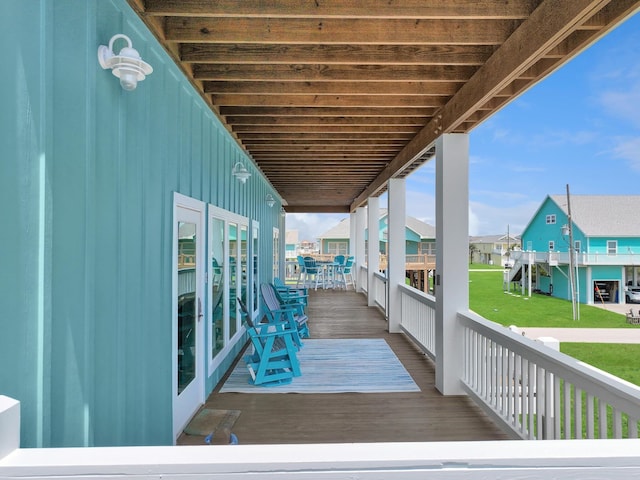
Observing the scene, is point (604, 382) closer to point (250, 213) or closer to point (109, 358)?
point (109, 358)

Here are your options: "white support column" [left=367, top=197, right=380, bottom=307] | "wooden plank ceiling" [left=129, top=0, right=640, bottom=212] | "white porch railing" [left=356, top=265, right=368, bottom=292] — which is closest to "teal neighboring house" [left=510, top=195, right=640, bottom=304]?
"white porch railing" [left=356, top=265, right=368, bottom=292]

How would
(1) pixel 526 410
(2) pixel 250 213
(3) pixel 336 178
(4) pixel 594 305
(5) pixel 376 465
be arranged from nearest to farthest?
(5) pixel 376 465 → (1) pixel 526 410 → (2) pixel 250 213 → (3) pixel 336 178 → (4) pixel 594 305

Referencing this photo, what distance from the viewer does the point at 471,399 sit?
376 centimetres

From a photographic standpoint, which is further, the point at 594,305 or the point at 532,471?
the point at 594,305

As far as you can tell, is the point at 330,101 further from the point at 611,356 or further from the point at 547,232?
the point at 547,232

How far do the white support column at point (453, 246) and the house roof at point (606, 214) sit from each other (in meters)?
11.9

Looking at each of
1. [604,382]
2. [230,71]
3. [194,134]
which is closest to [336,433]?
[604,382]

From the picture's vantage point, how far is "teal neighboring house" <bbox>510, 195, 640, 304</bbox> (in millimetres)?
14055

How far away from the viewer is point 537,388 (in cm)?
266

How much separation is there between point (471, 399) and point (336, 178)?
5720 mm

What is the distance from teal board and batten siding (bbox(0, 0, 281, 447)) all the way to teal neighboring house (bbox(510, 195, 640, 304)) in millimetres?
14368

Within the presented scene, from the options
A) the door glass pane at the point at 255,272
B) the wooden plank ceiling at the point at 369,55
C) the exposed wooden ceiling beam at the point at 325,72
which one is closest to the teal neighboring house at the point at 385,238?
the door glass pane at the point at 255,272

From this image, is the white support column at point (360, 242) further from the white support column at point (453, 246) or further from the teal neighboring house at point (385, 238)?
the teal neighboring house at point (385, 238)

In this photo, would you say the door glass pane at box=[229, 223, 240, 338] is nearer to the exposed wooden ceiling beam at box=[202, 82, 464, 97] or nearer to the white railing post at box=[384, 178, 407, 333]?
the exposed wooden ceiling beam at box=[202, 82, 464, 97]
